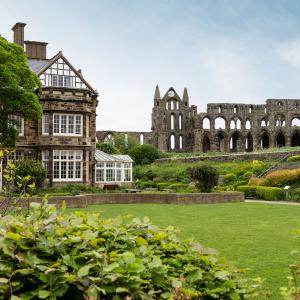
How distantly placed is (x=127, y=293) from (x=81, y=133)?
33.7 metres

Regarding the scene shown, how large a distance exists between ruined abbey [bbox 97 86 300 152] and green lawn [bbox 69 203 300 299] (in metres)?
61.8

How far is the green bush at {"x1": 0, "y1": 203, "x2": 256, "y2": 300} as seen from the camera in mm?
3830

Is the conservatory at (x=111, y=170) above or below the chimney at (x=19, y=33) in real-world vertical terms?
below

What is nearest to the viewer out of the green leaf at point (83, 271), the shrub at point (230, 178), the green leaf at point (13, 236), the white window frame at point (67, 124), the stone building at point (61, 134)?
the green leaf at point (83, 271)

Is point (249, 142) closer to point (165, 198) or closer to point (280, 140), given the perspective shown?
→ point (280, 140)

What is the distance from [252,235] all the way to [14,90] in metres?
19.1

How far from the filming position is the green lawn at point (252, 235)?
1002 centimetres

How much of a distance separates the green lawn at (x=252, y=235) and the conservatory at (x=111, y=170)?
19.2m

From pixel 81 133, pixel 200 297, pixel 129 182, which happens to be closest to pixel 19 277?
pixel 200 297

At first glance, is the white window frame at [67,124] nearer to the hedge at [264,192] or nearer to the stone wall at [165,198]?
the stone wall at [165,198]

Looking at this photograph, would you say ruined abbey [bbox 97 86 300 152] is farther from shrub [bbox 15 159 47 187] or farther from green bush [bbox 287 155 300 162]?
shrub [bbox 15 159 47 187]

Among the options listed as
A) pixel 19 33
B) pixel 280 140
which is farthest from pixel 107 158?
pixel 280 140

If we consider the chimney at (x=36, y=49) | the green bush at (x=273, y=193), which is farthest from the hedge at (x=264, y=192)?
the chimney at (x=36, y=49)

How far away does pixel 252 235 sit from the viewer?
14.6 metres
